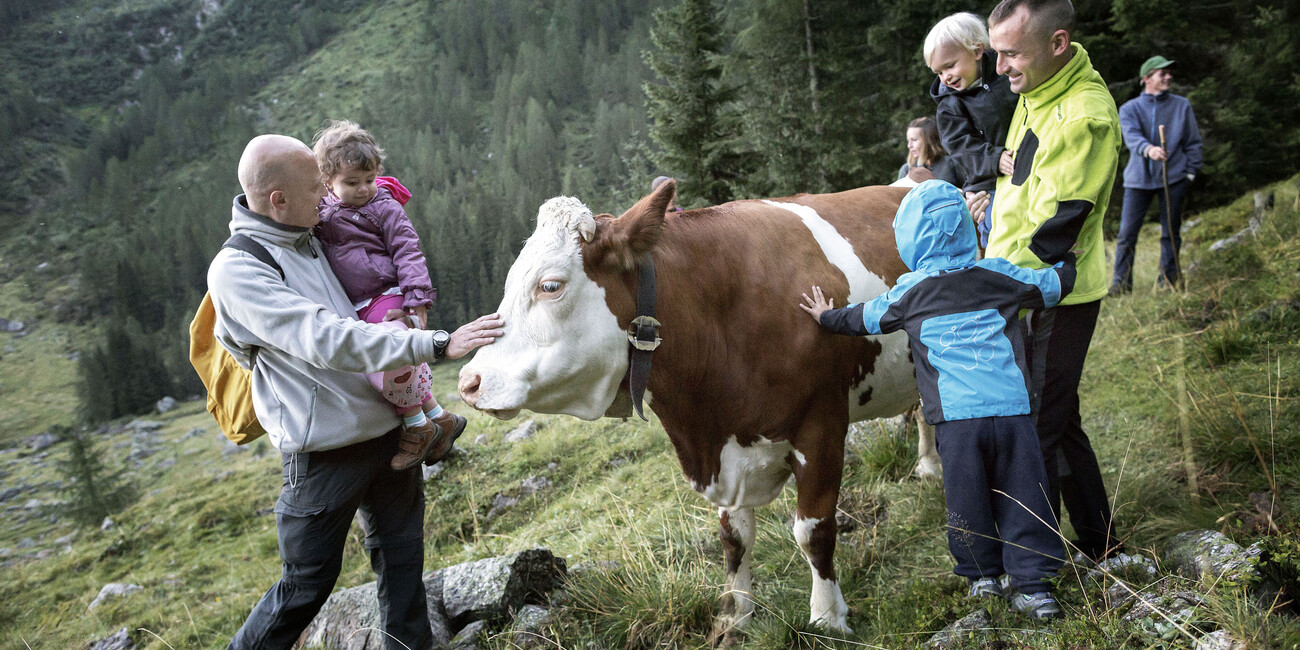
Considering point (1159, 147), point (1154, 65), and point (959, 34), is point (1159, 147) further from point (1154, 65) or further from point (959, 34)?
point (959, 34)

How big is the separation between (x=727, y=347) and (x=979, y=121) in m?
1.52

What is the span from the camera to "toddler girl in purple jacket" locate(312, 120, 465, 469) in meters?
2.85

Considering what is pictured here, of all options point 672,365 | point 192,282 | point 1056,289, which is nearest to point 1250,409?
point 1056,289

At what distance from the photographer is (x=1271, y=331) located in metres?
4.79

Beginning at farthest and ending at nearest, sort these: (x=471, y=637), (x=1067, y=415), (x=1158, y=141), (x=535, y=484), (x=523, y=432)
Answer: (x=523, y=432) < (x=1158, y=141) < (x=535, y=484) < (x=471, y=637) < (x=1067, y=415)

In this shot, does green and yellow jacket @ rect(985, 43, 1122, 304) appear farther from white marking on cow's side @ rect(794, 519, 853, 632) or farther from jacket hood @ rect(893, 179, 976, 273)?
white marking on cow's side @ rect(794, 519, 853, 632)

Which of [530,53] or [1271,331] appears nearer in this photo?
[1271,331]

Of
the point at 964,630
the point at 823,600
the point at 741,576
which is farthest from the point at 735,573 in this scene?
the point at 964,630

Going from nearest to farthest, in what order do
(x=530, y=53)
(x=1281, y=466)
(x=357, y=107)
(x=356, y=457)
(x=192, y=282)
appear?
(x=356, y=457), (x=1281, y=466), (x=192, y=282), (x=357, y=107), (x=530, y=53)

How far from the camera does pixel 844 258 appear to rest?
3.12 meters

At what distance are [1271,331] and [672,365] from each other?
468 centimetres

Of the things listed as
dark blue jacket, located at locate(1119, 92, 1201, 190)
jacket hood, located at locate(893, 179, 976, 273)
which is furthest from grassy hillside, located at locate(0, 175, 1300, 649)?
jacket hood, located at locate(893, 179, 976, 273)

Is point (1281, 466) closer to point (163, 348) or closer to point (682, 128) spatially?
point (682, 128)

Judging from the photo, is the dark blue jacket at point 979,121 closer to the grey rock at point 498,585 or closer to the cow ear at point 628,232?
the cow ear at point 628,232
